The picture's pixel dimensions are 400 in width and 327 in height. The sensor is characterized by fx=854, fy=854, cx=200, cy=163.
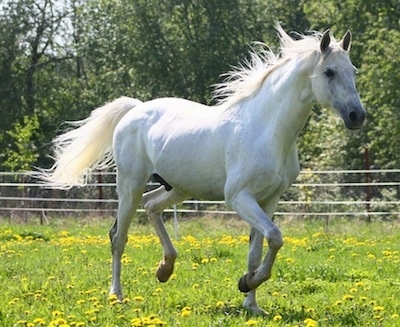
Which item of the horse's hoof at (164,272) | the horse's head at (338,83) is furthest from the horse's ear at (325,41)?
the horse's hoof at (164,272)

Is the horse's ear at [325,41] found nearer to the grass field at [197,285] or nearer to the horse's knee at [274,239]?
the horse's knee at [274,239]

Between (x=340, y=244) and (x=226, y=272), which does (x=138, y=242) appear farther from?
(x=226, y=272)

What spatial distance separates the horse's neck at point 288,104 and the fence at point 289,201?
12.5m

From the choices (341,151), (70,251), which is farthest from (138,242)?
(341,151)

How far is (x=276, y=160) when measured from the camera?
6789 mm

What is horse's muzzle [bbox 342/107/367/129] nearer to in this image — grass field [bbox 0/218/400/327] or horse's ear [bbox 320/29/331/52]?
horse's ear [bbox 320/29/331/52]

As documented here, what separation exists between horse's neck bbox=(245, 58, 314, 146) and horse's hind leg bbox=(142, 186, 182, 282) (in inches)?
69.6

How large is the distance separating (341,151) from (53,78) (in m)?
17.3

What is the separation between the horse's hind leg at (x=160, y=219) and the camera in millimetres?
8125

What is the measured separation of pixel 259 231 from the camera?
6.87 metres

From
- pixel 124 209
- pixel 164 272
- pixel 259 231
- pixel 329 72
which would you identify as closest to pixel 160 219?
pixel 124 209

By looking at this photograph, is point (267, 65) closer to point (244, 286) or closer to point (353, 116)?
point (353, 116)

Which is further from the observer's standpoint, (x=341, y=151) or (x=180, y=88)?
(x=180, y=88)

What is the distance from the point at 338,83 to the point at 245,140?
0.89 m
